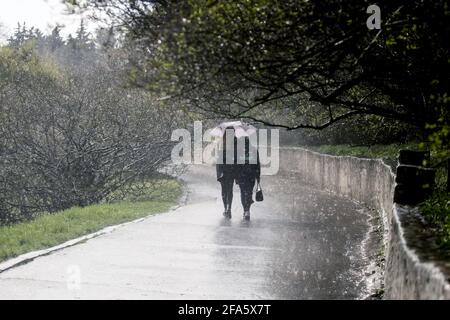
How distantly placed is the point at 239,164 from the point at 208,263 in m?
5.32

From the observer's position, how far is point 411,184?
29.1 ft

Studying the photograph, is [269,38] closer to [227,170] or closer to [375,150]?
[227,170]

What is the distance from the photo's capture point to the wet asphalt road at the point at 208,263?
7367 millimetres

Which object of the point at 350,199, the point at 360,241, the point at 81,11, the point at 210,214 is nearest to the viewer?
the point at 81,11

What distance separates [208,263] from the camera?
907 centimetres

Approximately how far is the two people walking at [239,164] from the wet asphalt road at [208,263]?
0.73 m

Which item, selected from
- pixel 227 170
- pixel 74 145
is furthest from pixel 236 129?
pixel 74 145

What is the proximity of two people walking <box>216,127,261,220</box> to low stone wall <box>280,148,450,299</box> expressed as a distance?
284 cm

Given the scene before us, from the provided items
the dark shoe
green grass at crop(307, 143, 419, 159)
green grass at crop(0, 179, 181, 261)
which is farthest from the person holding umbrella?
green grass at crop(307, 143, 419, 159)

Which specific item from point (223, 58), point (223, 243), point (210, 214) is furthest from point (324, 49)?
point (210, 214)

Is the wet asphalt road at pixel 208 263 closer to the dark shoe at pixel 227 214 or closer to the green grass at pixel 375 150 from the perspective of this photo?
the dark shoe at pixel 227 214

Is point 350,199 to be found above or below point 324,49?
below
